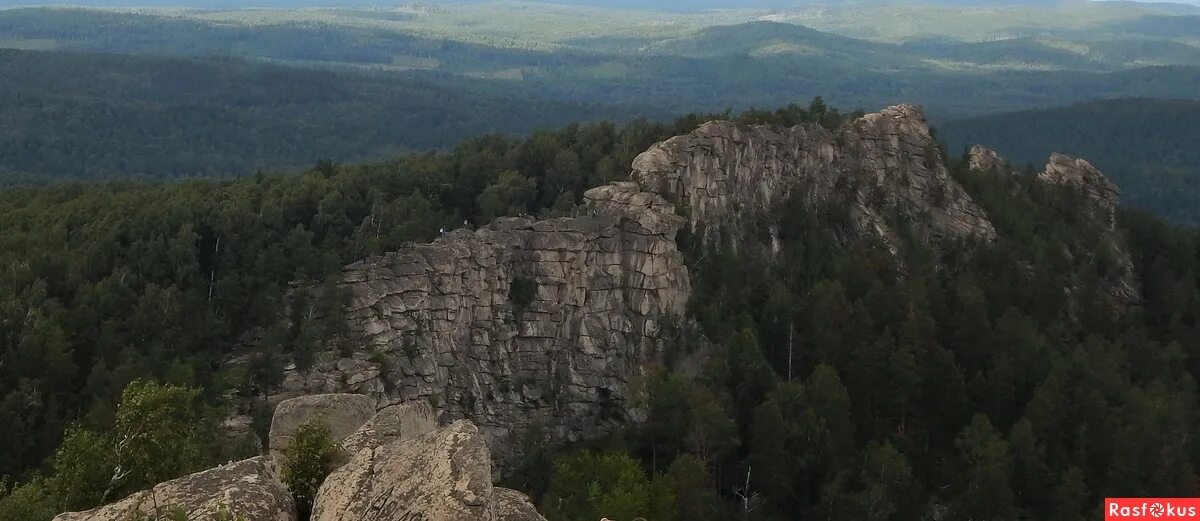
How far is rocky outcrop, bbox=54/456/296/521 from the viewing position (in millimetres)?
19297

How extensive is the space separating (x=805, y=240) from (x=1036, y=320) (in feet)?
35.5

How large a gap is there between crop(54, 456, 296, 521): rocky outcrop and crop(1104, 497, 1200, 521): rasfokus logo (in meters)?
26.5

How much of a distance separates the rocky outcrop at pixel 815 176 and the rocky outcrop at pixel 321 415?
26.8 metres

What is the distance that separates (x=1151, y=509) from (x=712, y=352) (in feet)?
51.6

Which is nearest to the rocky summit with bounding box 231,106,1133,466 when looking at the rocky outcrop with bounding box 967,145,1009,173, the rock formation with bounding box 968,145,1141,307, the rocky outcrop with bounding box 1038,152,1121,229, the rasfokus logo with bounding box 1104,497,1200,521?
the rasfokus logo with bounding box 1104,497,1200,521

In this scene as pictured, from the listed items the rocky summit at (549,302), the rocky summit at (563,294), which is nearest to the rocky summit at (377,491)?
the rocky summit at (563,294)

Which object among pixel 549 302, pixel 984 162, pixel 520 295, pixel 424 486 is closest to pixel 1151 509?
pixel 549 302

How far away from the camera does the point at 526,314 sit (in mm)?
47188

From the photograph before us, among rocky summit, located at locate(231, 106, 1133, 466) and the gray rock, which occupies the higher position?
the gray rock

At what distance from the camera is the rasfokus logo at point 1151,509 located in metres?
37.7

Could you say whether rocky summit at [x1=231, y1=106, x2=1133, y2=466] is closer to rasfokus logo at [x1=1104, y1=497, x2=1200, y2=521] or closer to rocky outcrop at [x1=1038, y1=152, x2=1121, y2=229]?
rasfokus logo at [x1=1104, y1=497, x2=1200, y2=521]

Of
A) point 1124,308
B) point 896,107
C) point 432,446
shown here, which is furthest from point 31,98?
point 432,446

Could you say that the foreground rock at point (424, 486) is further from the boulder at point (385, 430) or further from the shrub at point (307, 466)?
the boulder at point (385, 430)

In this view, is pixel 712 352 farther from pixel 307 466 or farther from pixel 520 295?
pixel 307 466
